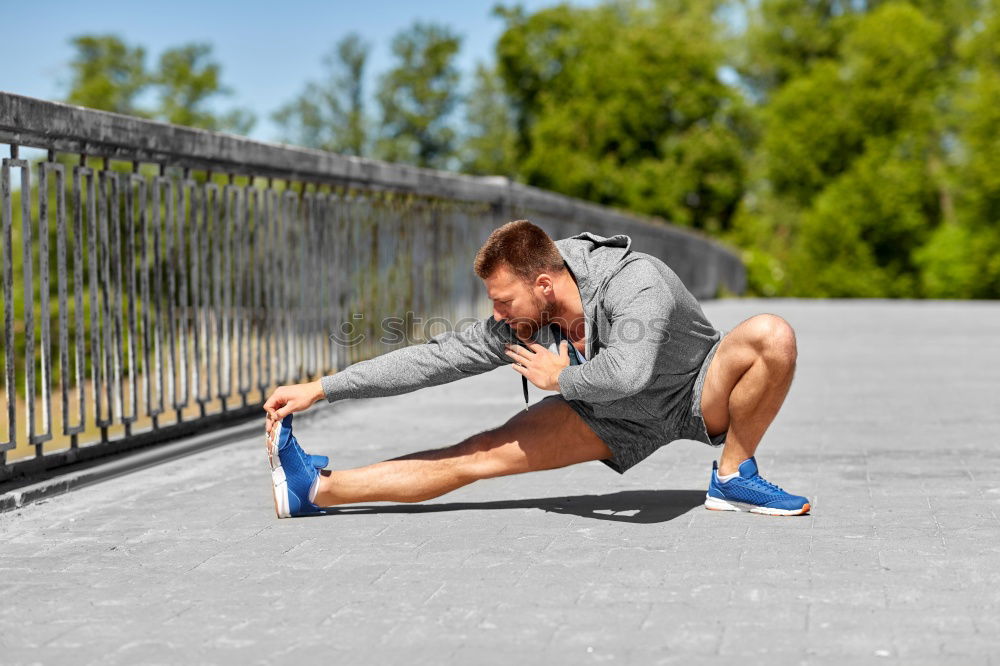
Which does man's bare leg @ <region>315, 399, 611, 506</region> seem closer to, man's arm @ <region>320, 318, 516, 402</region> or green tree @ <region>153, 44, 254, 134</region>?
man's arm @ <region>320, 318, 516, 402</region>

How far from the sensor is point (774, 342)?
16.4 ft

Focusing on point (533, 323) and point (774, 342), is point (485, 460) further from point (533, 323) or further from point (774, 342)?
point (774, 342)

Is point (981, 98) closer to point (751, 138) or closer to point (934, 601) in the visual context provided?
point (751, 138)

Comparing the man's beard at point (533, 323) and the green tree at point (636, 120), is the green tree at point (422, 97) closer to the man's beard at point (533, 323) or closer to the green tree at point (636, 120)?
the green tree at point (636, 120)

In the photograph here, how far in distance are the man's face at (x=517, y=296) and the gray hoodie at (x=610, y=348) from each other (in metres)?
0.13

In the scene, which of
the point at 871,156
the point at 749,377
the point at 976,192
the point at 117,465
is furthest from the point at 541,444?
the point at 871,156

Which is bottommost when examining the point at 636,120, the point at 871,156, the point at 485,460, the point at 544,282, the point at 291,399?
the point at 485,460

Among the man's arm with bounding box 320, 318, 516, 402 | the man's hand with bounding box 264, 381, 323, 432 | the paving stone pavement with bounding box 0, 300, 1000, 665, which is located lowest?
the paving stone pavement with bounding box 0, 300, 1000, 665

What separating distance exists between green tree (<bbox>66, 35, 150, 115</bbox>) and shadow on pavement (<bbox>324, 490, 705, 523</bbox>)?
2034 inches

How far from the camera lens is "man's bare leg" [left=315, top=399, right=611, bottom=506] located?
17.0 feet

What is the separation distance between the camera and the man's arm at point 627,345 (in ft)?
15.4

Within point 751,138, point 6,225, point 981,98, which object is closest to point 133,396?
point 6,225

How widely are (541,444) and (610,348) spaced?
596 millimetres

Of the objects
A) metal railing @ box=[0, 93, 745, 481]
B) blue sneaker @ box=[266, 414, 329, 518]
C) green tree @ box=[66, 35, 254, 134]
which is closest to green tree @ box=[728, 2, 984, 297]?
green tree @ box=[66, 35, 254, 134]
